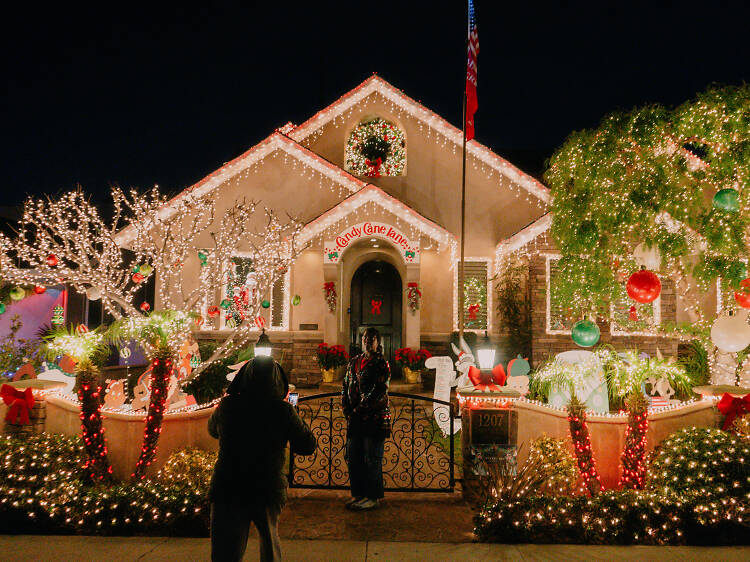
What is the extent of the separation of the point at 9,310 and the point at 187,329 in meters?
10.2

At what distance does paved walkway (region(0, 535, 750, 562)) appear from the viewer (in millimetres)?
4227

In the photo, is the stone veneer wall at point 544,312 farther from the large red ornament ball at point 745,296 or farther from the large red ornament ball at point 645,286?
the large red ornament ball at point 745,296

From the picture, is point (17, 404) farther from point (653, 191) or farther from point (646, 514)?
point (653, 191)

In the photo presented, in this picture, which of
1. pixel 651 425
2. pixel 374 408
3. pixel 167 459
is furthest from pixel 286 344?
pixel 651 425

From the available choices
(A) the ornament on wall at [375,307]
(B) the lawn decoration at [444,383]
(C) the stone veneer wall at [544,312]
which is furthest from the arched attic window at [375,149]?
(B) the lawn decoration at [444,383]

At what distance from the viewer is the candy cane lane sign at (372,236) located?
36.0 feet

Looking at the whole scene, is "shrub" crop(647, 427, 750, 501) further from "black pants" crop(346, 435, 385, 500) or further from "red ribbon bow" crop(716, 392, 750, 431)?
"black pants" crop(346, 435, 385, 500)

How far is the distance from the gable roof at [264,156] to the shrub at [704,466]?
917cm

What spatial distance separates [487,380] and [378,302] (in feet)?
23.6

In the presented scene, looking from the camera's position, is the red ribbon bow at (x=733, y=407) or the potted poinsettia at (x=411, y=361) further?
the potted poinsettia at (x=411, y=361)

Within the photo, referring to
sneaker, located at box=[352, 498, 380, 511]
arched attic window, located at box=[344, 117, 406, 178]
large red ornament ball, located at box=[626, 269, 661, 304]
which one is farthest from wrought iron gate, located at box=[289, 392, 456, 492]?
arched attic window, located at box=[344, 117, 406, 178]

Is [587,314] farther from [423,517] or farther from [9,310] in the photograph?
[9,310]

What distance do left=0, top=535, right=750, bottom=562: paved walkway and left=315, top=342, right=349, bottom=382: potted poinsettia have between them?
650 cm

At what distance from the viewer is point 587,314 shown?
402 inches
